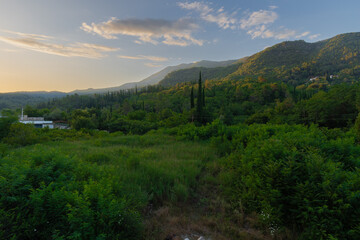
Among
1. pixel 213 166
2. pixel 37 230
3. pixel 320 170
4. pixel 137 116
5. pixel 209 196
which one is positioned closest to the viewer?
pixel 37 230

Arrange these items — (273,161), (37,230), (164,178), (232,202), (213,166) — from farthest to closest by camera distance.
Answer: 1. (213,166)
2. (164,178)
3. (232,202)
4. (273,161)
5. (37,230)

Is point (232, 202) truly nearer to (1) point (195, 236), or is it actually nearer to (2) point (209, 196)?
(2) point (209, 196)

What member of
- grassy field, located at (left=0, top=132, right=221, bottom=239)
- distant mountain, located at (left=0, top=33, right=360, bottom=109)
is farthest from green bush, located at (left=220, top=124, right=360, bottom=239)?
distant mountain, located at (left=0, top=33, right=360, bottom=109)

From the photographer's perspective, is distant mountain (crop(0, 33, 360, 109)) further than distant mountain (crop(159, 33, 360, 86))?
Yes

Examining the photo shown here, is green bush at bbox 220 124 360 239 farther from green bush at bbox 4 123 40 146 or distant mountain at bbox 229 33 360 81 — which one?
distant mountain at bbox 229 33 360 81

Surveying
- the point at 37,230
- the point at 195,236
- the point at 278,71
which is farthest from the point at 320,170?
the point at 278,71

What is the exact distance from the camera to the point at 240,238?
2.98 meters

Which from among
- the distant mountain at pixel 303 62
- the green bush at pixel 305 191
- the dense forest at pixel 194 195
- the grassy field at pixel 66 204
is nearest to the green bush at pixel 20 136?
the dense forest at pixel 194 195

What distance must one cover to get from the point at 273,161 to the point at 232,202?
1.32 meters

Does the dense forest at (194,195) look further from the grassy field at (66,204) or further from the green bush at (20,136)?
the green bush at (20,136)

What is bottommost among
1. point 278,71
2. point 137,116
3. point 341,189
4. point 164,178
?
point 137,116

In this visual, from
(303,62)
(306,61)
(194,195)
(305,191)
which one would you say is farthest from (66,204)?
(306,61)

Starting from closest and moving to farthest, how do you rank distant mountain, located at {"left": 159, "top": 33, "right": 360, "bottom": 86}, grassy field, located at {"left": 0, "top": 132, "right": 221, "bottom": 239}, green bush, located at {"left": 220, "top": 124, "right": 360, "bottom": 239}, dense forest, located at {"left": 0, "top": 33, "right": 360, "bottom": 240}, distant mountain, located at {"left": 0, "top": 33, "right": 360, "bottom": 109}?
1. grassy field, located at {"left": 0, "top": 132, "right": 221, "bottom": 239}
2. dense forest, located at {"left": 0, "top": 33, "right": 360, "bottom": 240}
3. green bush, located at {"left": 220, "top": 124, "right": 360, "bottom": 239}
4. distant mountain, located at {"left": 159, "top": 33, "right": 360, "bottom": 86}
5. distant mountain, located at {"left": 0, "top": 33, "right": 360, "bottom": 109}

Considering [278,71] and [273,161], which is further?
[278,71]
